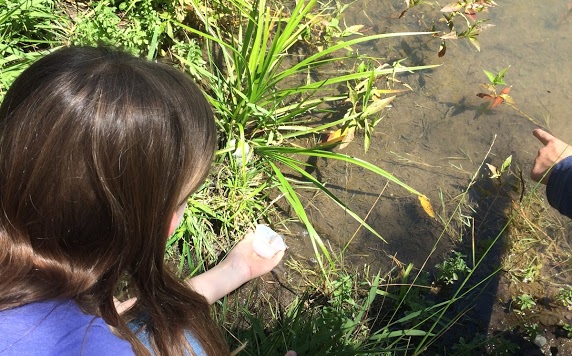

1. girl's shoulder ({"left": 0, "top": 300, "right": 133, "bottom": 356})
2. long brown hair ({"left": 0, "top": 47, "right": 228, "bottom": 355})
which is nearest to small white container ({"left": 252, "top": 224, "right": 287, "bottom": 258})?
long brown hair ({"left": 0, "top": 47, "right": 228, "bottom": 355})

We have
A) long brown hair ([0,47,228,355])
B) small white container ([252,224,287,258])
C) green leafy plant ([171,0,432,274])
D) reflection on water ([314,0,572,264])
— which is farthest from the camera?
reflection on water ([314,0,572,264])

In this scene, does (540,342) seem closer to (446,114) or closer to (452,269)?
(452,269)

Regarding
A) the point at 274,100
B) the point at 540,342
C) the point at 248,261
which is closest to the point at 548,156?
the point at 540,342

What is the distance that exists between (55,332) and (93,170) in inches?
12.4

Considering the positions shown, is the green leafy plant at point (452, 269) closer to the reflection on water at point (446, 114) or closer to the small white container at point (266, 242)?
the reflection on water at point (446, 114)

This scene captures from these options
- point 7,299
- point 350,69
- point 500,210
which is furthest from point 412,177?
point 7,299

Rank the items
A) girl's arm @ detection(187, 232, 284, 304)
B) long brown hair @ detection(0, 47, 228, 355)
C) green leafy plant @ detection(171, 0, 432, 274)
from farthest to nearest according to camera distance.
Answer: green leafy plant @ detection(171, 0, 432, 274) < girl's arm @ detection(187, 232, 284, 304) < long brown hair @ detection(0, 47, 228, 355)

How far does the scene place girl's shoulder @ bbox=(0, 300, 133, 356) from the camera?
1105 mm

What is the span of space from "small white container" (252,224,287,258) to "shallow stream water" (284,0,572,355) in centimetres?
19

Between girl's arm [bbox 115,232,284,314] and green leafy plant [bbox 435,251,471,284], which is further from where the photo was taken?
green leafy plant [bbox 435,251,471,284]

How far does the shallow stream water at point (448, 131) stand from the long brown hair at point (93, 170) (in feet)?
3.39

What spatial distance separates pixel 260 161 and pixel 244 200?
194mm

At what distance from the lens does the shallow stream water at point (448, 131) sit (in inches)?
87.1

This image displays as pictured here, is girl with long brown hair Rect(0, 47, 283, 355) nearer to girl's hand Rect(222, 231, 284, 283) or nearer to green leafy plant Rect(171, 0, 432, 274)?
girl's hand Rect(222, 231, 284, 283)
